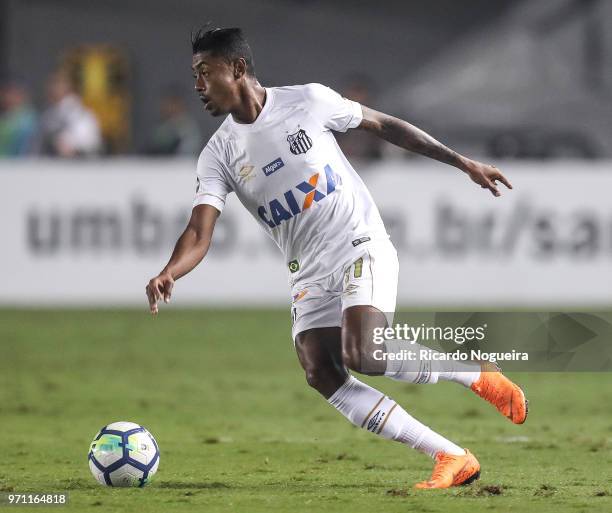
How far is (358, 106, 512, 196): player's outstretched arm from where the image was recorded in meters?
7.42

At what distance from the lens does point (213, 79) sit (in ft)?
23.9

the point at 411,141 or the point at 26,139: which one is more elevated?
the point at 26,139

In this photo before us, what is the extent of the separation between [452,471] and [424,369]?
57 centimetres

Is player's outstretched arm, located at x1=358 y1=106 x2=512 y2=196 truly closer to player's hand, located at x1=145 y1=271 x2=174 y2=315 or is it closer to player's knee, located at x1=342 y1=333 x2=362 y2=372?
player's knee, located at x1=342 y1=333 x2=362 y2=372

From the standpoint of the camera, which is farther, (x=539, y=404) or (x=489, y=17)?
(x=489, y=17)

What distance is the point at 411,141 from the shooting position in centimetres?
754

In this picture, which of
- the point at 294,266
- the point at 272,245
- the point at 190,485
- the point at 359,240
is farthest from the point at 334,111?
the point at 272,245

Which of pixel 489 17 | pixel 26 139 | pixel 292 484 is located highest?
pixel 489 17

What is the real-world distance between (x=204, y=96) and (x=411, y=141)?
1.16m

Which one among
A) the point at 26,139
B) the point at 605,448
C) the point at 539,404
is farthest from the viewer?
the point at 26,139

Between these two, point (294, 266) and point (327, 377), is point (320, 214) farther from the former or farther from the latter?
point (327, 377)

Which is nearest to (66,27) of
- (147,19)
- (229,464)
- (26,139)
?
(147,19)

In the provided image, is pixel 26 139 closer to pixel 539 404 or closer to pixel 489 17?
pixel 539 404

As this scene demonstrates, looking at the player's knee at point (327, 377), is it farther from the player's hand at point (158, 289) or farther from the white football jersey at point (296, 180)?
the player's hand at point (158, 289)
